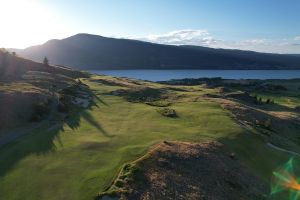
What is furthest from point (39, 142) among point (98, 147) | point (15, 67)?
point (15, 67)

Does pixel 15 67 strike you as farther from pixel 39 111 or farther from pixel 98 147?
pixel 98 147

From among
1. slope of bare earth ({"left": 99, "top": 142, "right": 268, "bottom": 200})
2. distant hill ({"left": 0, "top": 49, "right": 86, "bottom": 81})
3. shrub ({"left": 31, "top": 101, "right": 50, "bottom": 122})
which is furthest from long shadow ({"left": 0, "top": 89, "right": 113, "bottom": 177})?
distant hill ({"left": 0, "top": 49, "right": 86, "bottom": 81})

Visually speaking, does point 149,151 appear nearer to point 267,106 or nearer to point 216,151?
point 216,151

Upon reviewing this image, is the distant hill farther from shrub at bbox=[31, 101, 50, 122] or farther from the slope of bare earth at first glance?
the slope of bare earth

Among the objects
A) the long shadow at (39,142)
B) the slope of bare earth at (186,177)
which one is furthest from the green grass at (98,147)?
the slope of bare earth at (186,177)

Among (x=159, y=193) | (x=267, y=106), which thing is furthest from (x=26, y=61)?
(x=159, y=193)

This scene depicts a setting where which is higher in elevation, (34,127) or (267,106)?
(34,127)
